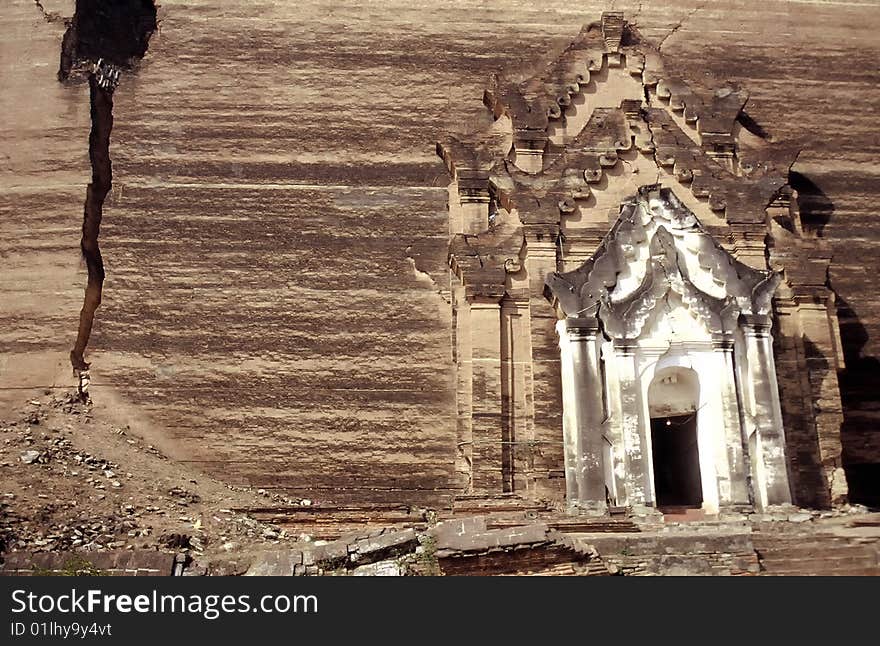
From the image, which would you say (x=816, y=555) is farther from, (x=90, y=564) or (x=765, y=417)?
(x=90, y=564)

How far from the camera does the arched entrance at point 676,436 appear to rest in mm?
16750

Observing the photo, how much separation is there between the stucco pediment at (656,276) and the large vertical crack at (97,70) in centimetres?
903

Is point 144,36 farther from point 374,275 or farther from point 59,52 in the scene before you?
point 374,275

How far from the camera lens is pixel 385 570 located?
1186 centimetres

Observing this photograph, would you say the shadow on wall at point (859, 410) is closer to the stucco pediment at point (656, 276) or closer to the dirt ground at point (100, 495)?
the stucco pediment at point (656, 276)

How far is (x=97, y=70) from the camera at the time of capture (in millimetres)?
20859

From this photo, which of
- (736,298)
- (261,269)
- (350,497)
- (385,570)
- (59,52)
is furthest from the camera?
(59,52)

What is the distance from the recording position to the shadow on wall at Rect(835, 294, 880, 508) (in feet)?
62.0

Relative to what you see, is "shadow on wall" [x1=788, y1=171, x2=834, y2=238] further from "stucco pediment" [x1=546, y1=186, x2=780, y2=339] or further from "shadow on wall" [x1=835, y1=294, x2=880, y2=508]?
"stucco pediment" [x1=546, y1=186, x2=780, y2=339]

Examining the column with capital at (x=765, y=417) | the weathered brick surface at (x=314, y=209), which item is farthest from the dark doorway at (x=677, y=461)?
the weathered brick surface at (x=314, y=209)

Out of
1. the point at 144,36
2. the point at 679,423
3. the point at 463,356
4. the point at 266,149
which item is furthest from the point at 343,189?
the point at 679,423

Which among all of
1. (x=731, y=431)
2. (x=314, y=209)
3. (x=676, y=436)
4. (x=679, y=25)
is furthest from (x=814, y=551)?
(x=679, y=25)

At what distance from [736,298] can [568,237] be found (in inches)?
124

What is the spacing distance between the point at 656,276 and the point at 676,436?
12.2ft
